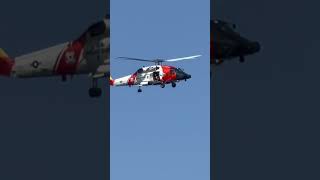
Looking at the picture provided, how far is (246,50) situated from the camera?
3828 centimetres

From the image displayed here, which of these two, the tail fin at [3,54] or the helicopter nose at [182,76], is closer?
the helicopter nose at [182,76]

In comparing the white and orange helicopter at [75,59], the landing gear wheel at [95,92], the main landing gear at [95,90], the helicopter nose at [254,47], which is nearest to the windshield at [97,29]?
the white and orange helicopter at [75,59]

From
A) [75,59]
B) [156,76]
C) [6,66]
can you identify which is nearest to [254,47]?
[156,76]

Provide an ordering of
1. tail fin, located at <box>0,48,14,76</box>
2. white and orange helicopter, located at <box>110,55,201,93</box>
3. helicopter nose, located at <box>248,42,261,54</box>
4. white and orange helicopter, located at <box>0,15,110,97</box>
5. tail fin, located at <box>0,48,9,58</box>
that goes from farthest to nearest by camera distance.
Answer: helicopter nose, located at <box>248,42,261,54</box>, tail fin, located at <box>0,48,9,58</box>, tail fin, located at <box>0,48,14,76</box>, white and orange helicopter, located at <box>0,15,110,97</box>, white and orange helicopter, located at <box>110,55,201,93</box>

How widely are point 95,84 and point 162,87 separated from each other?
2.62 m

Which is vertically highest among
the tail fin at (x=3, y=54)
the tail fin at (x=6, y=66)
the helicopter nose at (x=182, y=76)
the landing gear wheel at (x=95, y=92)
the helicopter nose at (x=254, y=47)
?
the helicopter nose at (x=254, y=47)

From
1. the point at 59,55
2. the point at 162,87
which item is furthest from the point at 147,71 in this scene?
the point at 59,55

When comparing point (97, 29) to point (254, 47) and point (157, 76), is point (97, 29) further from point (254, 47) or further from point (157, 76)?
point (254, 47)

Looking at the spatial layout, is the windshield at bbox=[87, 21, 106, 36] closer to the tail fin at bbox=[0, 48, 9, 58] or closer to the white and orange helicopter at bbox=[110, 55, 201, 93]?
the white and orange helicopter at bbox=[110, 55, 201, 93]

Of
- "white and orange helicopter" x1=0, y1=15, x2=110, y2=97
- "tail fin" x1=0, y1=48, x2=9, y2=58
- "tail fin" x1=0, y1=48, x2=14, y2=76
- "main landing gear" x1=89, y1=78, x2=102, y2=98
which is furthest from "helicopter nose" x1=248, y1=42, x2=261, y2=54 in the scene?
"tail fin" x1=0, y1=48, x2=9, y2=58

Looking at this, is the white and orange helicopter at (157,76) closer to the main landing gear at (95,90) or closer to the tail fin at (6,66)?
the main landing gear at (95,90)

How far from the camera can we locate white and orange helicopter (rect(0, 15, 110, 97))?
3703 cm

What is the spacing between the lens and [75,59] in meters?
37.2

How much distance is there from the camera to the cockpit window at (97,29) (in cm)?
3712
